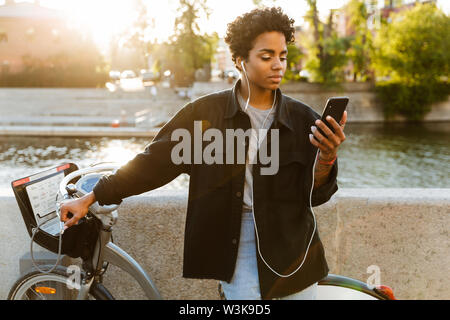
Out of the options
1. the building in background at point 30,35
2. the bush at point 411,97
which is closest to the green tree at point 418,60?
the bush at point 411,97

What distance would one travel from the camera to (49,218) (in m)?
2.16

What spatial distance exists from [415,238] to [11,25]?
53073mm

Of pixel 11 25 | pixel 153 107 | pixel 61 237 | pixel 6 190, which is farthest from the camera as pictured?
pixel 11 25

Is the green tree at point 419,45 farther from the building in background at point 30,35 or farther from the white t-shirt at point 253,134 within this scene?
the white t-shirt at point 253,134

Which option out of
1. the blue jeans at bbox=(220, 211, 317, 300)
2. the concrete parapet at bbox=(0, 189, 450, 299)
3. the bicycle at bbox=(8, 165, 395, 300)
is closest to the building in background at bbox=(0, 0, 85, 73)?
the concrete parapet at bbox=(0, 189, 450, 299)

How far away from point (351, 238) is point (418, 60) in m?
34.8

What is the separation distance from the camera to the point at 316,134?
1627mm

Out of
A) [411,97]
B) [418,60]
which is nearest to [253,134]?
[411,97]

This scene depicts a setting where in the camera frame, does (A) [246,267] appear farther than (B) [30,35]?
No

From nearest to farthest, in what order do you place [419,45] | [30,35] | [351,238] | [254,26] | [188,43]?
[254,26], [351,238], [419,45], [188,43], [30,35]

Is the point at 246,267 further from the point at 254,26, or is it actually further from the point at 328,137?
the point at 254,26
